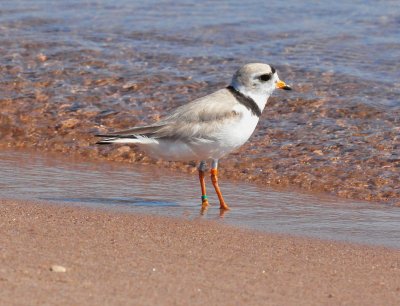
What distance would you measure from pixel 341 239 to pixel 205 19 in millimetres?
7155

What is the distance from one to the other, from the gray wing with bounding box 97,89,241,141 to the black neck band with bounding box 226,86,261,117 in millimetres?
81

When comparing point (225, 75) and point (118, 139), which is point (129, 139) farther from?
point (225, 75)

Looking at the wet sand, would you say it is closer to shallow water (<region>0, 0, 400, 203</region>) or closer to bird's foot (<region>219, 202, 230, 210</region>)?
bird's foot (<region>219, 202, 230, 210</region>)

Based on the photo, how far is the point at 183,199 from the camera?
284 inches

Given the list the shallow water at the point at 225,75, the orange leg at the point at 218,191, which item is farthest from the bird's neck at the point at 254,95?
the shallow water at the point at 225,75

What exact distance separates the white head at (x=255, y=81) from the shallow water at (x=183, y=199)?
2.50 ft

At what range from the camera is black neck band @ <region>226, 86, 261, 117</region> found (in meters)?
7.23

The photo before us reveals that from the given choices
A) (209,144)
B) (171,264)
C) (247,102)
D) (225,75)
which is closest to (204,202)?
(209,144)

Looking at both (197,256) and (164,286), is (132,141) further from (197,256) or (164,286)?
(164,286)

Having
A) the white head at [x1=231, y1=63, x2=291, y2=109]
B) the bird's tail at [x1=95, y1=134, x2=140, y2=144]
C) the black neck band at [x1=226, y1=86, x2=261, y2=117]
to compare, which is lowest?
the bird's tail at [x1=95, y1=134, x2=140, y2=144]

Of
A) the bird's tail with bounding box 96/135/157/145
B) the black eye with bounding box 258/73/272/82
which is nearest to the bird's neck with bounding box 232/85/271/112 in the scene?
the black eye with bounding box 258/73/272/82

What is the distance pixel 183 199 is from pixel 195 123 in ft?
1.96

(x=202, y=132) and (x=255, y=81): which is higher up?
(x=255, y=81)

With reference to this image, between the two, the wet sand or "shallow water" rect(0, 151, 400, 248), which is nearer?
the wet sand
